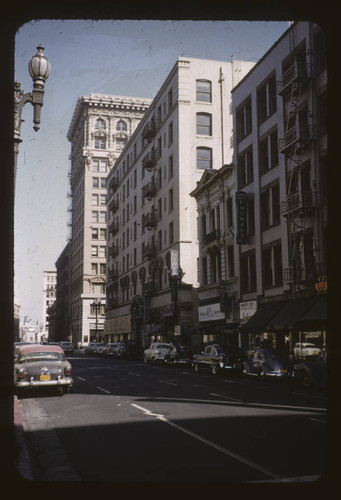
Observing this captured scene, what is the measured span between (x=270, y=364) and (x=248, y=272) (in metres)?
13.8

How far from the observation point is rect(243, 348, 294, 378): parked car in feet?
77.8

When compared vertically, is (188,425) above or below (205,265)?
below

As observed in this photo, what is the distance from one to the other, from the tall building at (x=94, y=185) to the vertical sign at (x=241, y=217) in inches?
2321

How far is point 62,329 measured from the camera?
404ft

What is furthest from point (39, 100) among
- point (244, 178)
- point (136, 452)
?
point (244, 178)

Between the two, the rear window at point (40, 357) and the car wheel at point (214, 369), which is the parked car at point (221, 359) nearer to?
the car wheel at point (214, 369)

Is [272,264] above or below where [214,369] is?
above

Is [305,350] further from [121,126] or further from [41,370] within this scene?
[121,126]

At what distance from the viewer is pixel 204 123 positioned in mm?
53156

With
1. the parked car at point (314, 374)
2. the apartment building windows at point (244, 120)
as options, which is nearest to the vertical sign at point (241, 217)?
the apartment building windows at point (244, 120)

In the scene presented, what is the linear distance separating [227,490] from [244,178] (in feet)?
119

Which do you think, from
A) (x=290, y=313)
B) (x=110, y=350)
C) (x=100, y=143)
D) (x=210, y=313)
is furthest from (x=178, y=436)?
(x=100, y=143)

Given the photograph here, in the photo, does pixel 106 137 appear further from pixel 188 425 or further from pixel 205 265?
pixel 188 425

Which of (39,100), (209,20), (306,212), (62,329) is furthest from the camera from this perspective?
(62,329)
